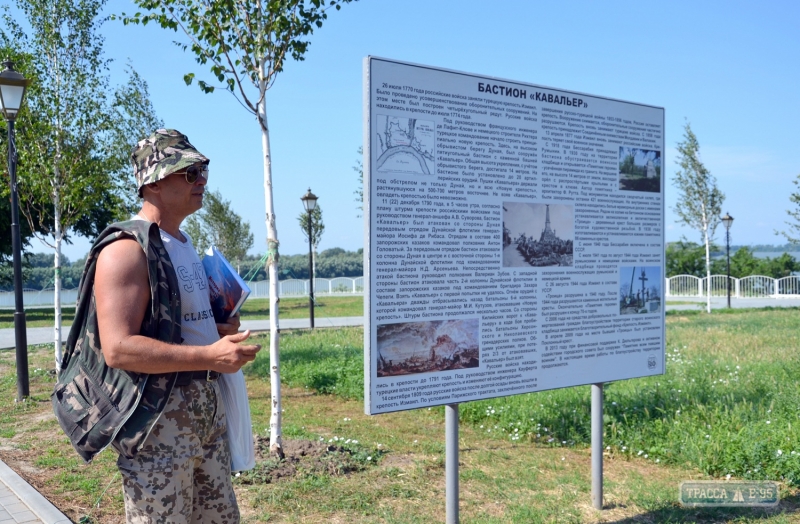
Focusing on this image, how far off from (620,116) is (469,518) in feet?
9.28

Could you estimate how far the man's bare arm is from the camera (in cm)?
210

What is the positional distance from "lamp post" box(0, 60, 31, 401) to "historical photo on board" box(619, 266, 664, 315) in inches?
274

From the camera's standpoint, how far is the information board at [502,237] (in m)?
3.45

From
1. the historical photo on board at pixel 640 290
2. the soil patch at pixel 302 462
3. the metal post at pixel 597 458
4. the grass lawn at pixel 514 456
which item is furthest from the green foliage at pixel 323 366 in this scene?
the historical photo on board at pixel 640 290

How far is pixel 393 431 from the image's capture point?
22.4ft

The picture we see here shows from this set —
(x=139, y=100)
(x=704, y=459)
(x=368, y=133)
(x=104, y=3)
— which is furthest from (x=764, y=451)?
(x=139, y=100)

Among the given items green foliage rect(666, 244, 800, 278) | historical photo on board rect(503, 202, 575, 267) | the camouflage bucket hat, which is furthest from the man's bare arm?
green foliage rect(666, 244, 800, 278)

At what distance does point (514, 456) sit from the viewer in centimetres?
579

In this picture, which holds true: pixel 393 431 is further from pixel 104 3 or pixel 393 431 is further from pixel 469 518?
pixel 104 3

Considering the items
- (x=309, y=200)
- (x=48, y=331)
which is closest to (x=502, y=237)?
(x=309, y=200)

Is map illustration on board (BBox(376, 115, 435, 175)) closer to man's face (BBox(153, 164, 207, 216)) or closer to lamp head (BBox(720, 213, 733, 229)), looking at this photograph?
man's face (BBox(153, 164, 207, 216))

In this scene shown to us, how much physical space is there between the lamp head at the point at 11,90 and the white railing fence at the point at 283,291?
27.6 m

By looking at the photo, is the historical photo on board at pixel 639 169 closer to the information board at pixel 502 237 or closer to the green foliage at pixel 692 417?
the information board at pixel 502 237

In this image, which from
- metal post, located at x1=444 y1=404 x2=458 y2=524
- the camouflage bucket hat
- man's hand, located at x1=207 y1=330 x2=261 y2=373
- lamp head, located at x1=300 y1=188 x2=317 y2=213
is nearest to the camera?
man's hand, located at x1=207 y1=330 x2=261 y2=373
